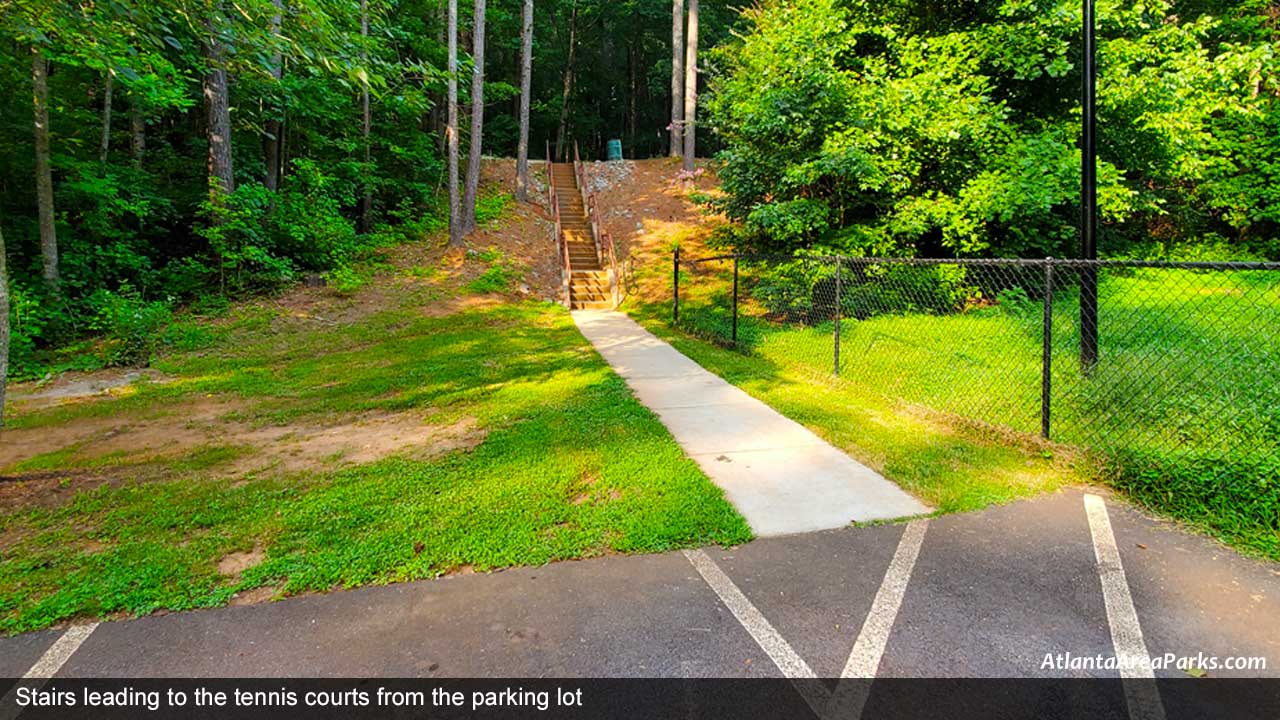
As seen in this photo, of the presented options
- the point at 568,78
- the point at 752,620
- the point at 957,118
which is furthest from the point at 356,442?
the point at 568,78

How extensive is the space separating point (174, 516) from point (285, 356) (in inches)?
242

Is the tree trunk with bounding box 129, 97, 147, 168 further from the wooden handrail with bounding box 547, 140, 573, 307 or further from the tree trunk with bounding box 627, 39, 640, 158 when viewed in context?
the tree trunk with bounding box 627, 39, 640, 158

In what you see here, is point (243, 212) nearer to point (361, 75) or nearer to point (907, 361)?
point (361, 75)

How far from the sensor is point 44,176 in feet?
30.3

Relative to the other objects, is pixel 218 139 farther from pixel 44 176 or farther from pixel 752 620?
pixel 752 620

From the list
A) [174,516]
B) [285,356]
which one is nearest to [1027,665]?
[174,516]

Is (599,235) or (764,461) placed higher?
(599,235)

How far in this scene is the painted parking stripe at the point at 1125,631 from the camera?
6.47 feet

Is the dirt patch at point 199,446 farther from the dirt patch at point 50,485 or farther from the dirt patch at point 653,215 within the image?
the dirt patch at point 653,215

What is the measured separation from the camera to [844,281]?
10047 mm

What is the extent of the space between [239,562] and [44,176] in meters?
10.6

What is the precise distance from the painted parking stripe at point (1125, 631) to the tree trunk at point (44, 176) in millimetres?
13862

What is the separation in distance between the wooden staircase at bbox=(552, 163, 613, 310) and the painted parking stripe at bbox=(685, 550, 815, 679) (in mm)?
12027

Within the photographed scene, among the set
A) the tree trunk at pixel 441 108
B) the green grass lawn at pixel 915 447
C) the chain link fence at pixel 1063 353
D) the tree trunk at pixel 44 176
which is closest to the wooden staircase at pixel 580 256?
the chain link fence at pixel 1063 353
